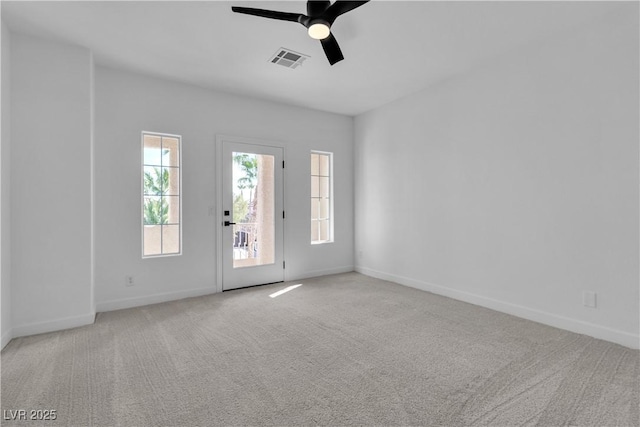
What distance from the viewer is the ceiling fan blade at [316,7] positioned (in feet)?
6.89

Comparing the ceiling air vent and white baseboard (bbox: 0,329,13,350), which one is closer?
white baseboard (bbox: 0,329,13,350)

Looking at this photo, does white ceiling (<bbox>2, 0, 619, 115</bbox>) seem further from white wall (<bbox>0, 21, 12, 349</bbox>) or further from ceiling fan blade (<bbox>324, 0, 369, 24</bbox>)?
ceiling fan blade (<bbox>324, 0, 369, 24</bbox>)

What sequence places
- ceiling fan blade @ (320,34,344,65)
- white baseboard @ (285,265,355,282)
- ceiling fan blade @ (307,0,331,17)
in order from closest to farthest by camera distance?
ceiling fan blade @ (307,0,331,17) → ceiling fan blade @ (320,34,344,65) → white baseboard @ (285,265,355,282)

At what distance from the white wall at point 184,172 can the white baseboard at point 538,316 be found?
1760 millimetres

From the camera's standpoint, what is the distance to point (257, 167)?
461cm

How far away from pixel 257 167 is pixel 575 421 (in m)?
4.13

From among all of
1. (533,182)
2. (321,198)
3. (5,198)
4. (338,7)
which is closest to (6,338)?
(5,198)

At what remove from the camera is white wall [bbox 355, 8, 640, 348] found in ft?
8.59

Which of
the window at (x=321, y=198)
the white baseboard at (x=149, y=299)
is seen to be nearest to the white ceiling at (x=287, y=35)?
the window at (x=321, y=198)

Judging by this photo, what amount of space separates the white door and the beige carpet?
109cm

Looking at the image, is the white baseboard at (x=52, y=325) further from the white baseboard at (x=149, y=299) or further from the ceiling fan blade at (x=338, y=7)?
the ceiling fan blade at (x=338, y=7)

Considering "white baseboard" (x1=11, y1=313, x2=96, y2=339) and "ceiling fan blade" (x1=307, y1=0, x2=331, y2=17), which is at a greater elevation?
"ceiling fan blade" (x1=307, y1=0, x2=331, y2=17)

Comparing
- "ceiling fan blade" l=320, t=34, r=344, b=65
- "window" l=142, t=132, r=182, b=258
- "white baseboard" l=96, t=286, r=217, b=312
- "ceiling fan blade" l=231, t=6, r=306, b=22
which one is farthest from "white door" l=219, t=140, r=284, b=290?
"ceiling fan blade" l=231, t=6, r=306, b=22

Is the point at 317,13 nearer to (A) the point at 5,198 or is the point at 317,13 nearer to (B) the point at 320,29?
(B) the point at 320,29
